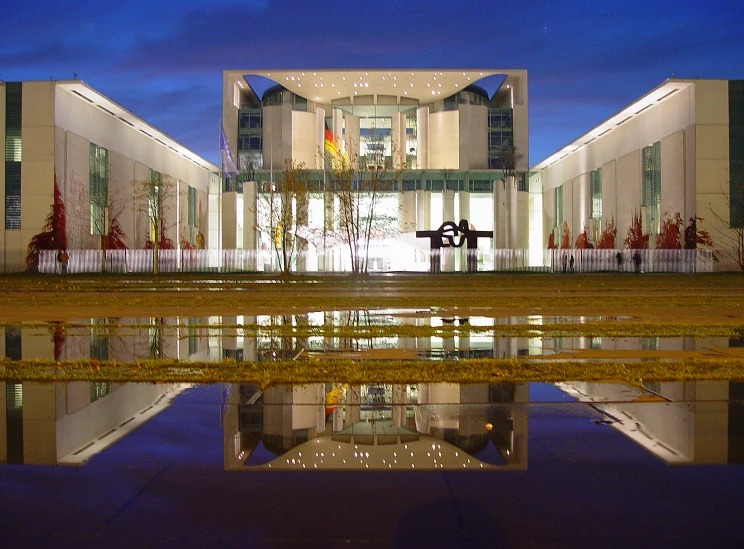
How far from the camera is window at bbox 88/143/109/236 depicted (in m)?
A: 55.5

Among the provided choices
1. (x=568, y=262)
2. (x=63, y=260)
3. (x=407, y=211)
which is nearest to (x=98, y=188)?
(x=63, y=260)

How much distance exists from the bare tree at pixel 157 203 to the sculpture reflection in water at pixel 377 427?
176ft

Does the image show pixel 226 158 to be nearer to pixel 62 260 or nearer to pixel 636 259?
pixel 62 260

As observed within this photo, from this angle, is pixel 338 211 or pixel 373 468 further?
pixel 338 211

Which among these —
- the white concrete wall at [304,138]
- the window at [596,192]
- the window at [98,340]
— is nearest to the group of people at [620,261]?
the window at [596,192]

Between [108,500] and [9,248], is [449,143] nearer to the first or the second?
[9,248]

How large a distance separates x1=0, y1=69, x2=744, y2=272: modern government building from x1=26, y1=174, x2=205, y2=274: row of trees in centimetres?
28

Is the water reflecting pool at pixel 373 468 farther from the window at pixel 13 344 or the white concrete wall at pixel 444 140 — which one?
the white concrete wall at pixel 444 140

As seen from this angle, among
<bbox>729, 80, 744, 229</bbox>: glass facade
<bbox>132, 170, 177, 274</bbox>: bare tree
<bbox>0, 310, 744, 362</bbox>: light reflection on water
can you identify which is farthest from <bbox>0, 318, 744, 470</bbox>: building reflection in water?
<bbox>132, 170, 177, 274</bbox>: bare tree

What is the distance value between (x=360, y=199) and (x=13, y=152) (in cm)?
2483

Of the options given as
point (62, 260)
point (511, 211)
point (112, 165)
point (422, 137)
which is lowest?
point (62, 260)

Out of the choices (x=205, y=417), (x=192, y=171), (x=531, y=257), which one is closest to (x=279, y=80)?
(x=192, y=171)

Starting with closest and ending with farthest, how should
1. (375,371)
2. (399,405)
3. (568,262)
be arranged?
(399,405) → (375,371) → (568,262)

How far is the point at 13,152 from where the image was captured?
48312 millimetres
